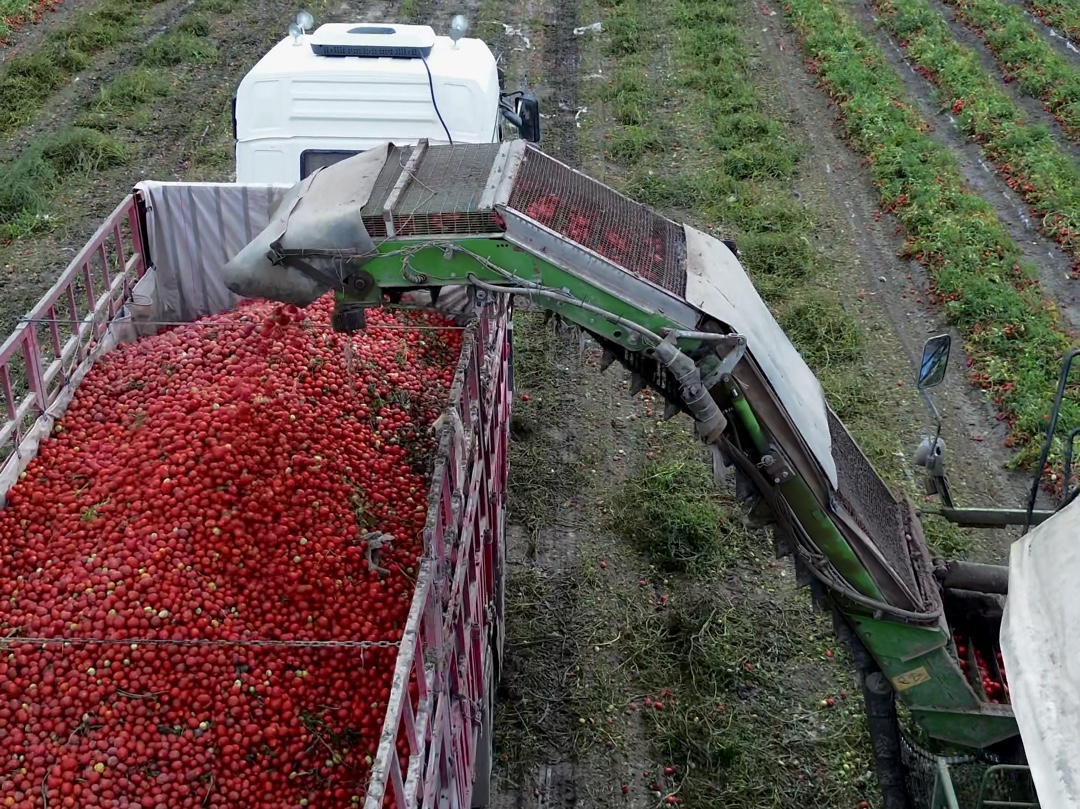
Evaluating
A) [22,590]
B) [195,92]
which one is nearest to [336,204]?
[22,590]

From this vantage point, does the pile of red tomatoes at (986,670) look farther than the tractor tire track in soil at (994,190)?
No

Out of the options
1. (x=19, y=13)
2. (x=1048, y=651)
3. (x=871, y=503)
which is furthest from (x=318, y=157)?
(x=19, y=13)

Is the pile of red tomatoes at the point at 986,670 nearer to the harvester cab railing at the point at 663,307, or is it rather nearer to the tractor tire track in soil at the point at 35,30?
the harvester cab railing at the point at 663,307

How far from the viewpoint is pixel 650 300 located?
3.96m

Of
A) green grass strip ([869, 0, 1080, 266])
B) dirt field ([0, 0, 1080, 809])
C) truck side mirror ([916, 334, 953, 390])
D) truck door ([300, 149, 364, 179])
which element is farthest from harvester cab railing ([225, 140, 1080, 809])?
green grass strip ([869, 0, 1080, 266])

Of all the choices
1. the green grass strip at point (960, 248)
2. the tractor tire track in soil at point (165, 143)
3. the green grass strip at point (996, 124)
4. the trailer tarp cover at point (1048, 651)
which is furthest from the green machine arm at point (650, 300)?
the green grass strip at point (996, 124)

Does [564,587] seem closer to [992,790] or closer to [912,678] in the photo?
[912,678]

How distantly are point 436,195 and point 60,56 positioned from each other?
45.9 feet

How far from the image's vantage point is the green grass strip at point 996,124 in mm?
12344

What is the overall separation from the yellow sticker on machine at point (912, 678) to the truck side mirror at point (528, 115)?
16.6 feet

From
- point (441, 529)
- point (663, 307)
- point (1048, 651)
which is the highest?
point (663, 307)

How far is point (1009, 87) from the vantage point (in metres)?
16.4

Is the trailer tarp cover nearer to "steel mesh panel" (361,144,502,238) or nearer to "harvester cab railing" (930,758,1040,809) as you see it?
"harvester cab railing" (930,758,1040,809)

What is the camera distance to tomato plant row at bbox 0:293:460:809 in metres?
4.03
